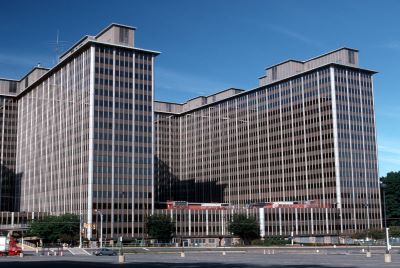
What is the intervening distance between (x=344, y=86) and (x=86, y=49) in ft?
285

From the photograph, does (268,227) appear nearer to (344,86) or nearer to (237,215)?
(237,215)

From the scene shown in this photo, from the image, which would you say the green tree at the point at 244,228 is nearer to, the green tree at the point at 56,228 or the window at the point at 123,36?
the green tree at the point at 56,228

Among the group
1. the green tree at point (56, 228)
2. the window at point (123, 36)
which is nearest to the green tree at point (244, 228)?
the green tree at point (56, 228)

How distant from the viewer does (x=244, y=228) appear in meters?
157

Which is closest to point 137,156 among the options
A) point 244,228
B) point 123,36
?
point 123,36

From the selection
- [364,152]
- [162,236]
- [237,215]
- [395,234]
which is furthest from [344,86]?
[162,236]

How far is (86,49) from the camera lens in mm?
175000

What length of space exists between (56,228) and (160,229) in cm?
2777

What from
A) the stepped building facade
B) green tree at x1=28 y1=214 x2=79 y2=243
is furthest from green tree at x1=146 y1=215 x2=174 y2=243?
green tree at x1=28 y1=214 x2=79 y2=243

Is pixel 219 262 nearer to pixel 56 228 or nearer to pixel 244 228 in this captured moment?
pixel 56 228

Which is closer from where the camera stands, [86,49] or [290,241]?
[290,241]

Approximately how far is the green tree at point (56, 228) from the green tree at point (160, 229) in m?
20.2

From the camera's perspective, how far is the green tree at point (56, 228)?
480 feet

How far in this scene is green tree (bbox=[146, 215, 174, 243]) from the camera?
157 meters
